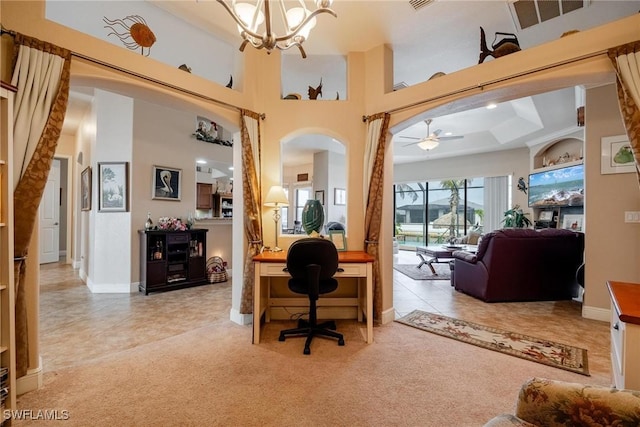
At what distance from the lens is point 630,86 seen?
1.95 meters

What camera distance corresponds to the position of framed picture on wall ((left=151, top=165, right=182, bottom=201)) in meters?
4.73

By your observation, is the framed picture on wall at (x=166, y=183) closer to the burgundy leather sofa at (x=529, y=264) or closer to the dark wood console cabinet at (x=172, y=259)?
the dark wood console cabinet at (x=172, y=259)

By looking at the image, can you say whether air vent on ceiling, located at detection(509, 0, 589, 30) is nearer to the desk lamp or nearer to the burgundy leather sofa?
the burgundy leather sofa

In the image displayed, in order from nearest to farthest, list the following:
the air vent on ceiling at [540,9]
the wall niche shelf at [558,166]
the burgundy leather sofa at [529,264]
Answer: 1. the air vent on ceiling at [540,9]
2. the burgundy leather sofa at [529,264]
3. the wall niche shelf at [558,166]

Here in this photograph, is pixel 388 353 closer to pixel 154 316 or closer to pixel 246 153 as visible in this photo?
pixel 246 153

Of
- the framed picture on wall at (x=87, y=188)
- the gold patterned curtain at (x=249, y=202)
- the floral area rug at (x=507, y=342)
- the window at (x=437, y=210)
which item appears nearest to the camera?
the floral area rug at (x=507, y=342)

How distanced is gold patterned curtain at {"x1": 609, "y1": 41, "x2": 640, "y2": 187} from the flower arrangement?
17.6ft

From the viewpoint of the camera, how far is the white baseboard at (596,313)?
324 centimetres

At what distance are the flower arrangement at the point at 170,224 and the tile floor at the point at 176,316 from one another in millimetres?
1040

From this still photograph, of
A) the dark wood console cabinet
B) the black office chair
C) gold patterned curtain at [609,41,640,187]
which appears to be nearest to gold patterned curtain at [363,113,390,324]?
the black office chair

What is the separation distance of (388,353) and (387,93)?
2.75 meters

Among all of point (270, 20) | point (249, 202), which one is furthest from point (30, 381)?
point (270, 20)

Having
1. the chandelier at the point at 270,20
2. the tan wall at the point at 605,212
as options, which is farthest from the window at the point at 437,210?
the chandelier at the point at 270,20

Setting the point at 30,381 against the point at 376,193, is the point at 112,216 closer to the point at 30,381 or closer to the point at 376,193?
the point at 30,381
